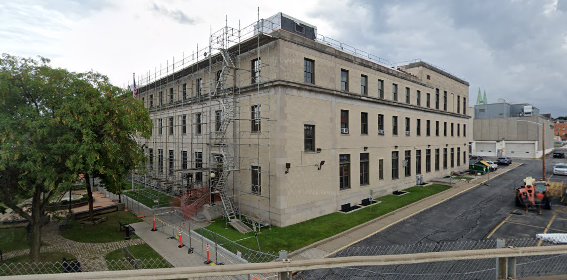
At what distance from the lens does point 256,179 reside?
2294 centimetres

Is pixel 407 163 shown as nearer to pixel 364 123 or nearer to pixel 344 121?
pixel 364 123

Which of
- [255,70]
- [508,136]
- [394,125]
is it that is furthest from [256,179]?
[508,136]

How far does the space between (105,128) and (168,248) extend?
750 cm

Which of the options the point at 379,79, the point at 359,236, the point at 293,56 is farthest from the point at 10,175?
the point at 379,79

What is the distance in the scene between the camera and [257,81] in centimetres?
2272

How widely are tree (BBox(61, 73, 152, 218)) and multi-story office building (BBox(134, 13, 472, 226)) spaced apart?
219 inches

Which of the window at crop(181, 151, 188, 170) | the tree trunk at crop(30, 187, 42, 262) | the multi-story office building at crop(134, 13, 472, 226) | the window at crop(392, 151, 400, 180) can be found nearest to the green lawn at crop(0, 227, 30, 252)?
the tree trunk at crop(30, 187, 42, 262)

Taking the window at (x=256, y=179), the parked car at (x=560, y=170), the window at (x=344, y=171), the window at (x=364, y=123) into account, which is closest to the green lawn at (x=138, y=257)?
the window at (x=256, y=179)

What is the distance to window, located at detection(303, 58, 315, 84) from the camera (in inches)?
902

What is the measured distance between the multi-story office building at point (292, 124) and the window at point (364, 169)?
0.31ft

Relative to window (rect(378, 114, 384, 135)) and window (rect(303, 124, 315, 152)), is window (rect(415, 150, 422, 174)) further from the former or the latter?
window (rect(303, 124, 315, 152))

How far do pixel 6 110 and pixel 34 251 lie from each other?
23.3ft

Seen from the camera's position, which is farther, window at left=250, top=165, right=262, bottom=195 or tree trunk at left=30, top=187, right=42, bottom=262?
window at left=250, top=165, right=262, bottom=195

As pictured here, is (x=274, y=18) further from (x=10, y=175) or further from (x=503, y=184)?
(x=503, y=184)
